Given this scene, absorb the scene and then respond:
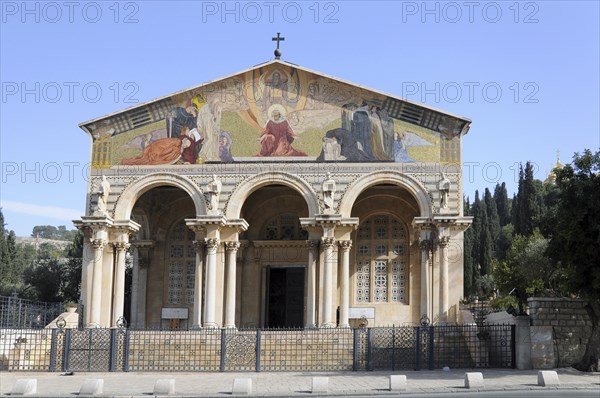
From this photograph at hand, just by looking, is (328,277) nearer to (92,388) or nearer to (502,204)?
(92,388)

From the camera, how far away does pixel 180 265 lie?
124 feet

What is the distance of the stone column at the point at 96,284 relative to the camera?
32.2 meters

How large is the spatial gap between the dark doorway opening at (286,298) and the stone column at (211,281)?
5048 millimetres

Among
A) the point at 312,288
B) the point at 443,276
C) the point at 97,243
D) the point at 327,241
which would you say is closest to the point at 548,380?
the point at 443,276

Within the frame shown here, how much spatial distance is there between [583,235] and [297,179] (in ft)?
42.6

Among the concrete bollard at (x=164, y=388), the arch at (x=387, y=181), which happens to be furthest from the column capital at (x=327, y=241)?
the concrete bollard at (x=164, y=388)

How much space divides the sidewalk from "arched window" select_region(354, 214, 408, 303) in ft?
34.1

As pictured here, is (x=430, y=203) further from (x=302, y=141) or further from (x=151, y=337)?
(x=151, y=337)

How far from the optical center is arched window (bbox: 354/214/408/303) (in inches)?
1390

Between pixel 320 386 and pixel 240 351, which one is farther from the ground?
pixel 240 351

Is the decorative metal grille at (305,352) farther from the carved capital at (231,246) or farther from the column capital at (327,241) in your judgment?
the carved capital at (231,246)

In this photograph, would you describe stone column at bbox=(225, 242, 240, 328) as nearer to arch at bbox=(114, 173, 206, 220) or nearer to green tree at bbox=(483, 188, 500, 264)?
arch at bbox=(114, 173, 206, 220)

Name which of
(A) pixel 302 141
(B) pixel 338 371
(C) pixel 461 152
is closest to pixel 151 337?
(B) pixel 338 371

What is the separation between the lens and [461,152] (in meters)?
32.8
